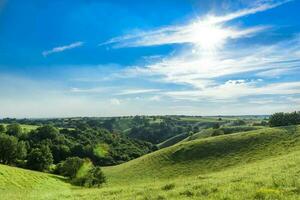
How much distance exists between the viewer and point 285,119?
116 m

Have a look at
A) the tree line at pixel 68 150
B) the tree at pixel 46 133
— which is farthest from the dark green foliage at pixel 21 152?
the tree at pixel 46 133

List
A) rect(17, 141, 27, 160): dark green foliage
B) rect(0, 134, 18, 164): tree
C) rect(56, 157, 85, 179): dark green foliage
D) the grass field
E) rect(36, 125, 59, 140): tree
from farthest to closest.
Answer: rect(36, 125, 59, 140): tree
rect(17, 141, 27, 160): dark green foliage
rect(0, 134, 18, 164): tree
rect(56, 157, 85, 179): dark green foliage
the grass field

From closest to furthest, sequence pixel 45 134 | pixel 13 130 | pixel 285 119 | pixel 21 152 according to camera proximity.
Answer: pixel 21 152 → pixel 285 119 → pixel 45 134 → pixel 13 130

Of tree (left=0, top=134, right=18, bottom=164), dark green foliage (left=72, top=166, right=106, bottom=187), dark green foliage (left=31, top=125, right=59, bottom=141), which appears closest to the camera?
dark green foliage (left=72, top=166, right=106, bottom=187)

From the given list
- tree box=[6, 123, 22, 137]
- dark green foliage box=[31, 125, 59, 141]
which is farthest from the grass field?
tree box=[6, 123, 22, 137]

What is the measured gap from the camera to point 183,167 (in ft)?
251

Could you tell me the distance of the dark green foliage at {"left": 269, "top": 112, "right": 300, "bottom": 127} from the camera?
376 feet

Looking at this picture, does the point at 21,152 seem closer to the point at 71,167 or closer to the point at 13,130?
the point at 71,167

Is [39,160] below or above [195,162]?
below

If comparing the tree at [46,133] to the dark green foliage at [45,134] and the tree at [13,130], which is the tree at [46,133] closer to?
the dark green foliage at [45,134]

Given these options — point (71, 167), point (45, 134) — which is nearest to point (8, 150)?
point (71, 167)

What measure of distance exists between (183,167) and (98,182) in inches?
690

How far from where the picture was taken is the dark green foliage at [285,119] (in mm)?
114688

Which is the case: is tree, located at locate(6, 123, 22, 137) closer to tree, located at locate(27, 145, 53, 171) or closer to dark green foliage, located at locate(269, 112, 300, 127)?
tree, located at locate(27, 145, 53, 171)
